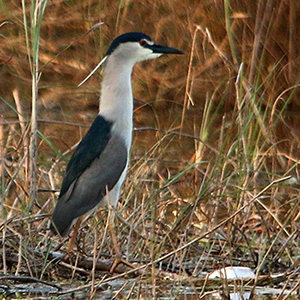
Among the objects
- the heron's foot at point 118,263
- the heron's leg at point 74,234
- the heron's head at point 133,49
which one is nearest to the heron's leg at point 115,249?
the heron's foot at point 118,263

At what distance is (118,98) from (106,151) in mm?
369

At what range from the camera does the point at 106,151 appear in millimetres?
5203

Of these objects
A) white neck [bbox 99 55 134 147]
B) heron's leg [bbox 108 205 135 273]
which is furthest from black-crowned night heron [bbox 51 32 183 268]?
heron's leg [bbox 108 205 135 273]

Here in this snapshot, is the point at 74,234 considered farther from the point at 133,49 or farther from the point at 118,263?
the point at 133,49

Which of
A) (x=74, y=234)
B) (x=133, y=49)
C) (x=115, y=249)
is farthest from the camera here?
(x=133, y=49)

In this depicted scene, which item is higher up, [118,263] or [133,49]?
[133,49]

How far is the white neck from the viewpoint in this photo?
5316 mm

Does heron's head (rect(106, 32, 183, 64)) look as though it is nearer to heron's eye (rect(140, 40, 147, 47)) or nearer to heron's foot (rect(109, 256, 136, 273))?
heron's eye (rect(140, 40, 147, 47))

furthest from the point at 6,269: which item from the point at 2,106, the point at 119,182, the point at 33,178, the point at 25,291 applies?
the point at 2,106

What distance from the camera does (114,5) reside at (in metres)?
9.14

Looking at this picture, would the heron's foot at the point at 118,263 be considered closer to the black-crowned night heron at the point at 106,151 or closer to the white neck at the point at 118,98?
the black-crowned night heron at the point at 106,151

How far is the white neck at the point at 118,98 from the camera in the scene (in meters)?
5.32

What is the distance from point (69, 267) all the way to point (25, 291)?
399 mm

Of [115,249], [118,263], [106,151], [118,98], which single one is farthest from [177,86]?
[118,263]
